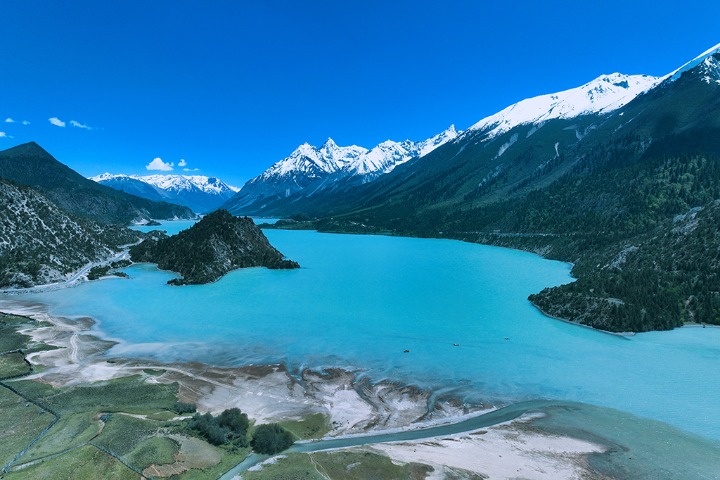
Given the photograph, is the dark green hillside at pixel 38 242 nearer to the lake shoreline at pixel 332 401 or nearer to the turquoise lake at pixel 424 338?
the turquoise lake at pixel 424 338

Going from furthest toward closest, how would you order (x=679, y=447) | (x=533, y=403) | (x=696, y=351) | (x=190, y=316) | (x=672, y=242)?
(x=672, y=242)
(x=190, y=316)
(x=696, y=351)
(x=533, y=403)
(x=679, y=447)

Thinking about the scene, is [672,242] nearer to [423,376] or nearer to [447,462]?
[423,376]

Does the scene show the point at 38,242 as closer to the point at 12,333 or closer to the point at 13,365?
the point at 12,333

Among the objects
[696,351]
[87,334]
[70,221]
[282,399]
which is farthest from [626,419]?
[70,221]

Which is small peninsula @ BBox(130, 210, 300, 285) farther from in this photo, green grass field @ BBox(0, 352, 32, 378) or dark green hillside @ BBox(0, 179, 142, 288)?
green grass field @ BBox(0, 352, 32, 378)

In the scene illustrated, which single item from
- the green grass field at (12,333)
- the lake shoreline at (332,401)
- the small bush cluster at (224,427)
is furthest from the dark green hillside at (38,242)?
the small bush cluster at (224,427)

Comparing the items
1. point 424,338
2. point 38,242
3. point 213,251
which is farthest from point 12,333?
point 38,242
